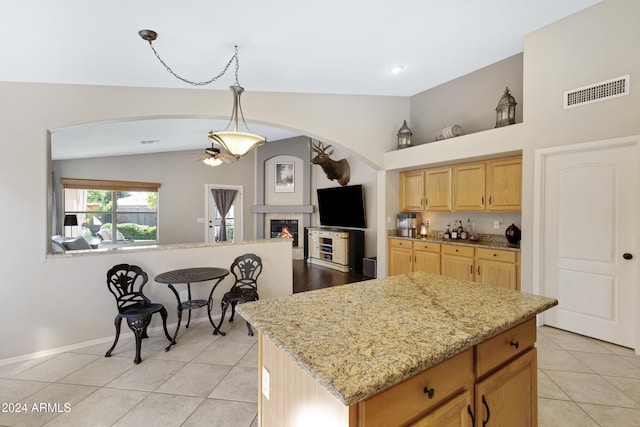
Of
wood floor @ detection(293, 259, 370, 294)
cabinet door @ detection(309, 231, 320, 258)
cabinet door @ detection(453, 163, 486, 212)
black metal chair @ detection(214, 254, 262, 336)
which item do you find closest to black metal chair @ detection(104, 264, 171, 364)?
black metal chair @ detection(214, 254, 262, 336)

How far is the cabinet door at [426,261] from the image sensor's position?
4.50 m

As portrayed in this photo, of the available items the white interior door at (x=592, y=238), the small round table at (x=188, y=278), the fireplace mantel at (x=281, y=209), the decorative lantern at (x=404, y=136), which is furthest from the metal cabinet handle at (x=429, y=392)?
the fireplace mantel at (x=281, y=209)

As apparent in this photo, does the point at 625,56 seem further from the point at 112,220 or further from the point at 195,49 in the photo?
the point at 112,220

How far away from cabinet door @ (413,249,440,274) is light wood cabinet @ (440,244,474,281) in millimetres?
100

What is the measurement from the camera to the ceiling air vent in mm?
2768

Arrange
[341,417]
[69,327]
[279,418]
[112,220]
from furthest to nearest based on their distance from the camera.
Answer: [112,220] → [69,327] → [279,418] → [341,417]

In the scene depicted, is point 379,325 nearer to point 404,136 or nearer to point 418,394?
point 418,394

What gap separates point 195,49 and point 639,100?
4092 millimetres

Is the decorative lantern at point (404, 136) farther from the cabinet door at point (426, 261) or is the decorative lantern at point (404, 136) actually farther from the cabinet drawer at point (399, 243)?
the cabinet door at point (426, 261)

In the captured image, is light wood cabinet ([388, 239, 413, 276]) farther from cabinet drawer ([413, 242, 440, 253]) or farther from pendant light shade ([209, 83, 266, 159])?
pendant light shade ([209, 83, 266, 159])

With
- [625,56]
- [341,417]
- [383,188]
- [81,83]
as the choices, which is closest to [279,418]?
[341,417]

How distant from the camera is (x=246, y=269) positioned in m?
3.72

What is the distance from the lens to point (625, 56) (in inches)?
109

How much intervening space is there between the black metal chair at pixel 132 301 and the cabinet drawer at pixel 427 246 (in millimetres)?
3605
